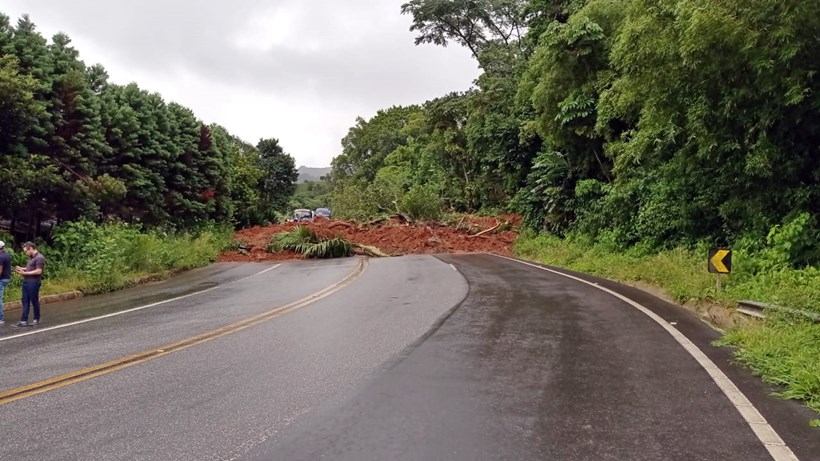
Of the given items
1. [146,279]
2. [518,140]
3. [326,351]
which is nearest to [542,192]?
[518,140]

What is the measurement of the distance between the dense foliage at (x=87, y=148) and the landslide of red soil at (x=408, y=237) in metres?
3.06

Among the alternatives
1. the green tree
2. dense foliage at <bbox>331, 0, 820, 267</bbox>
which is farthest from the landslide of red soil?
the green tree

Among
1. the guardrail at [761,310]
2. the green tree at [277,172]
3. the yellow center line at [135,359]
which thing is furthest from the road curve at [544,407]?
the green tree at [277,172]

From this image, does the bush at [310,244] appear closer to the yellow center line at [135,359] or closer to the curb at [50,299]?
the curb at [50,299]

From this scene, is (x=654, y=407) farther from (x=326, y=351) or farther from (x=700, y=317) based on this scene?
(x=700, y=317)

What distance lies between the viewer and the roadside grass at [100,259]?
14.7 meters

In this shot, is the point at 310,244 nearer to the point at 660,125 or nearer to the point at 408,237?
the point at 408,237

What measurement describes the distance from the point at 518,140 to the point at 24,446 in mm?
29363

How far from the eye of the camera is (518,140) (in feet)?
104

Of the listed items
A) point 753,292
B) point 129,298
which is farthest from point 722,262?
point 129,298

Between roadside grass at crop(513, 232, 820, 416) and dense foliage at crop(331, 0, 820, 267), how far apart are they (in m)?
0.81

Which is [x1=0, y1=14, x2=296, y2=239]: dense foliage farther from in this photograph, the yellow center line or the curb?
the yellow center line

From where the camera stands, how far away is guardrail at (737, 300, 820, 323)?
7380 millimetres

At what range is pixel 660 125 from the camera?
1321 centimetres
